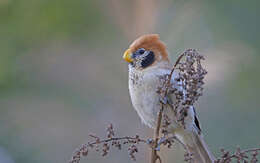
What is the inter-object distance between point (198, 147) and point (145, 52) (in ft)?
2.64

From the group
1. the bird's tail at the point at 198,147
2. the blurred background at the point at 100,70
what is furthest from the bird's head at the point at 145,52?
the blurred background at the point at 100,70

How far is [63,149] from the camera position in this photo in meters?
5.53

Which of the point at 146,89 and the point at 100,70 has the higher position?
the point at 100,70

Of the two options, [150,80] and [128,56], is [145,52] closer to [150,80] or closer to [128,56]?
[128,56]

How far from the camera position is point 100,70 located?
6.07 m

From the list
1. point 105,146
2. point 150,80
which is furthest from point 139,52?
point 105,146

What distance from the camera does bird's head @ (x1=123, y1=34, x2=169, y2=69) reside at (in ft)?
10.6

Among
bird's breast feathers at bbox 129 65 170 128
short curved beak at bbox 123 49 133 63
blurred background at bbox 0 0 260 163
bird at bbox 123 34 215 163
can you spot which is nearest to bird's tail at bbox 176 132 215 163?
bird at bbox 123 34 215 163

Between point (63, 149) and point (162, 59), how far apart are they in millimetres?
2647

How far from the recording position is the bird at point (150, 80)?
10.2ft

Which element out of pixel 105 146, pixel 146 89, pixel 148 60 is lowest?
pixel 105 146

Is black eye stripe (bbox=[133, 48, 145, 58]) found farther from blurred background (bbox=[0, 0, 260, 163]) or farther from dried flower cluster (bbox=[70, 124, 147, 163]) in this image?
blurred background (bbox=[0, 0, 260, 163])

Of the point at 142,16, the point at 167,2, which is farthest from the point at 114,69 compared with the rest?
the point at 167,2

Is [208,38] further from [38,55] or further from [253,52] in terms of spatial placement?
[38,55]
